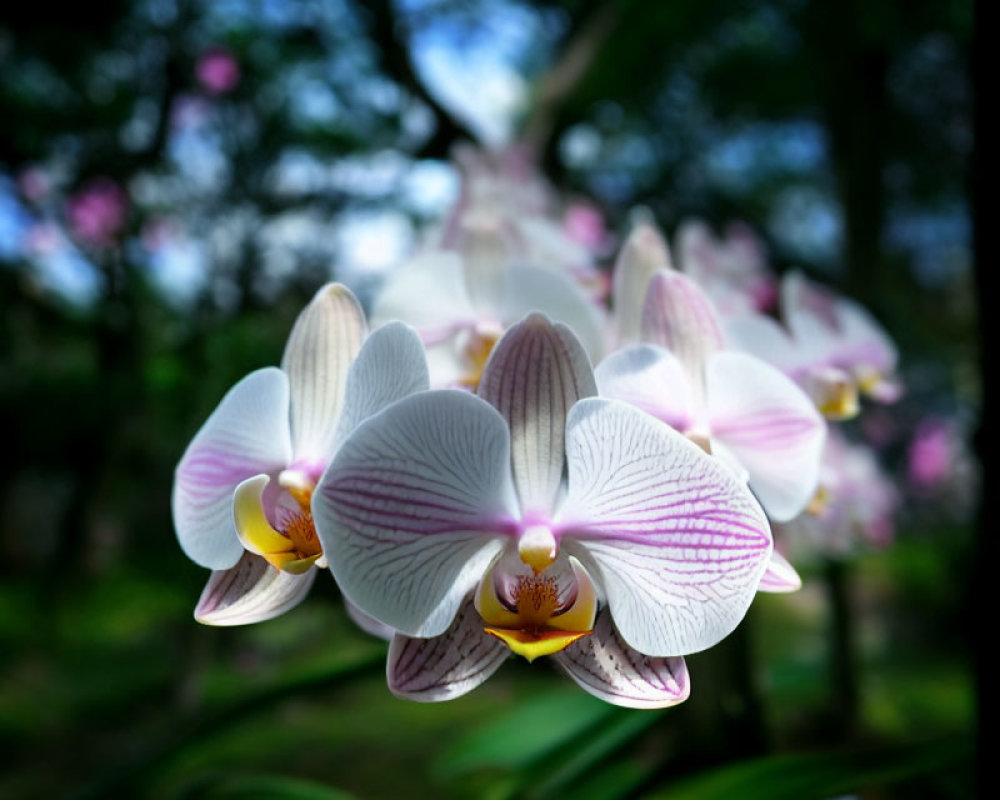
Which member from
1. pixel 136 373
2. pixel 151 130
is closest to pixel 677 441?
pixel 136 373

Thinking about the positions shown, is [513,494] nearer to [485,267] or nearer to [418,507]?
[418,507]

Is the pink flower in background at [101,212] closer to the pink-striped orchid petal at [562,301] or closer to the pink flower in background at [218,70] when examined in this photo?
the pink flower in background at [218,70]

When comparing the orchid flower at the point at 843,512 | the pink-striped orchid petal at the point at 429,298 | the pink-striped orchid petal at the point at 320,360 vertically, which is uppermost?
the pink-striped orchid petal at the point at 429,298

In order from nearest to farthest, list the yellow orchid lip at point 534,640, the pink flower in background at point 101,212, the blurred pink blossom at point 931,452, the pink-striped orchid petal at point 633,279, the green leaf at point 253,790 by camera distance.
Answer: the yellow orchid lip at point 534,640
the pink-striped orchid petal at point 633,279
the green leaf at point 253,790
the blurred pink blossom at point 931,452
the pink flower in background at point 101,212

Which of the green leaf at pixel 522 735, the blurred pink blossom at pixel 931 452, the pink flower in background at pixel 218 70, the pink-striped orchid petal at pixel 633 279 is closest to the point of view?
the pink-striped orchid petal at pixel 633 279

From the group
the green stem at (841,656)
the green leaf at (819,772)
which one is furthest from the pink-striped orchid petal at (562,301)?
the green stem at (841,656)

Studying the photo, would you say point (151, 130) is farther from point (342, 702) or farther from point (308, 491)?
point (308, 491)

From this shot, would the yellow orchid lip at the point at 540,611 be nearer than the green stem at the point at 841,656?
Yes
